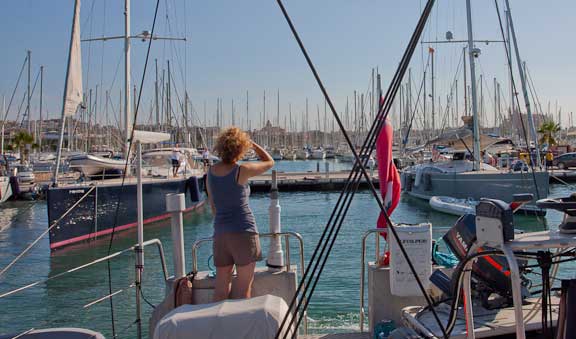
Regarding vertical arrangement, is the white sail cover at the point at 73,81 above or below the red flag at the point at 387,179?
above

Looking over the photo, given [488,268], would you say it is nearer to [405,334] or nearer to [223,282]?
[405,334]

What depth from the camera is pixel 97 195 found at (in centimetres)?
2002

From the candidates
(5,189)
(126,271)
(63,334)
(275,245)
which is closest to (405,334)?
(275,245)

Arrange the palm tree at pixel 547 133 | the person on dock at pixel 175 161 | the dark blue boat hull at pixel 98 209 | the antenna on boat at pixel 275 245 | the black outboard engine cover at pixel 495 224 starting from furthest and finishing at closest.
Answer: the palm tree at pixel 547 133 → the person on dock at pixel 175 161 → the dark blue boat hull at pixel 98 209 → the antenna on boat at pixel 275 245 → the black outboard engine cover at pixel 495 224

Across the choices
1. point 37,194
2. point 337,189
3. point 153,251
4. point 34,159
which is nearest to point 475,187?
point 337,189

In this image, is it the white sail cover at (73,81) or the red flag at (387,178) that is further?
the white sail cover at (73,81)

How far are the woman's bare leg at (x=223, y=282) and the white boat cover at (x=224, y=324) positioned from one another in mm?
630

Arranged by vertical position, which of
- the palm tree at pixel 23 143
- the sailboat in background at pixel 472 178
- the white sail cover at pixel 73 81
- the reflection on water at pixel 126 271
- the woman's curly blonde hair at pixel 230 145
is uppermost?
the white sail cover at pixel 73 81

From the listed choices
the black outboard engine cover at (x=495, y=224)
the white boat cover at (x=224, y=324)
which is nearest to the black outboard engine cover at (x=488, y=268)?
the black outboard engine cover at (x=495, y=224)

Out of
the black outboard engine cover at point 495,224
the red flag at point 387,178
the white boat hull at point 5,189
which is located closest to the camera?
the black outboard engine cover at point 495,224

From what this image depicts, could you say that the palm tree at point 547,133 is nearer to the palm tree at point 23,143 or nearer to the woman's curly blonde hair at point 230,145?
the palm tree at point 23,143

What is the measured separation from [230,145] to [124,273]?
13.0 metres

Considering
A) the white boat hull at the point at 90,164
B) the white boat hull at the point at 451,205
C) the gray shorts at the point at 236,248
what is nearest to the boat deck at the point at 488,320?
the gray shorts at the point at 236,248

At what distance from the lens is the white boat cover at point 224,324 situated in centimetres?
389
